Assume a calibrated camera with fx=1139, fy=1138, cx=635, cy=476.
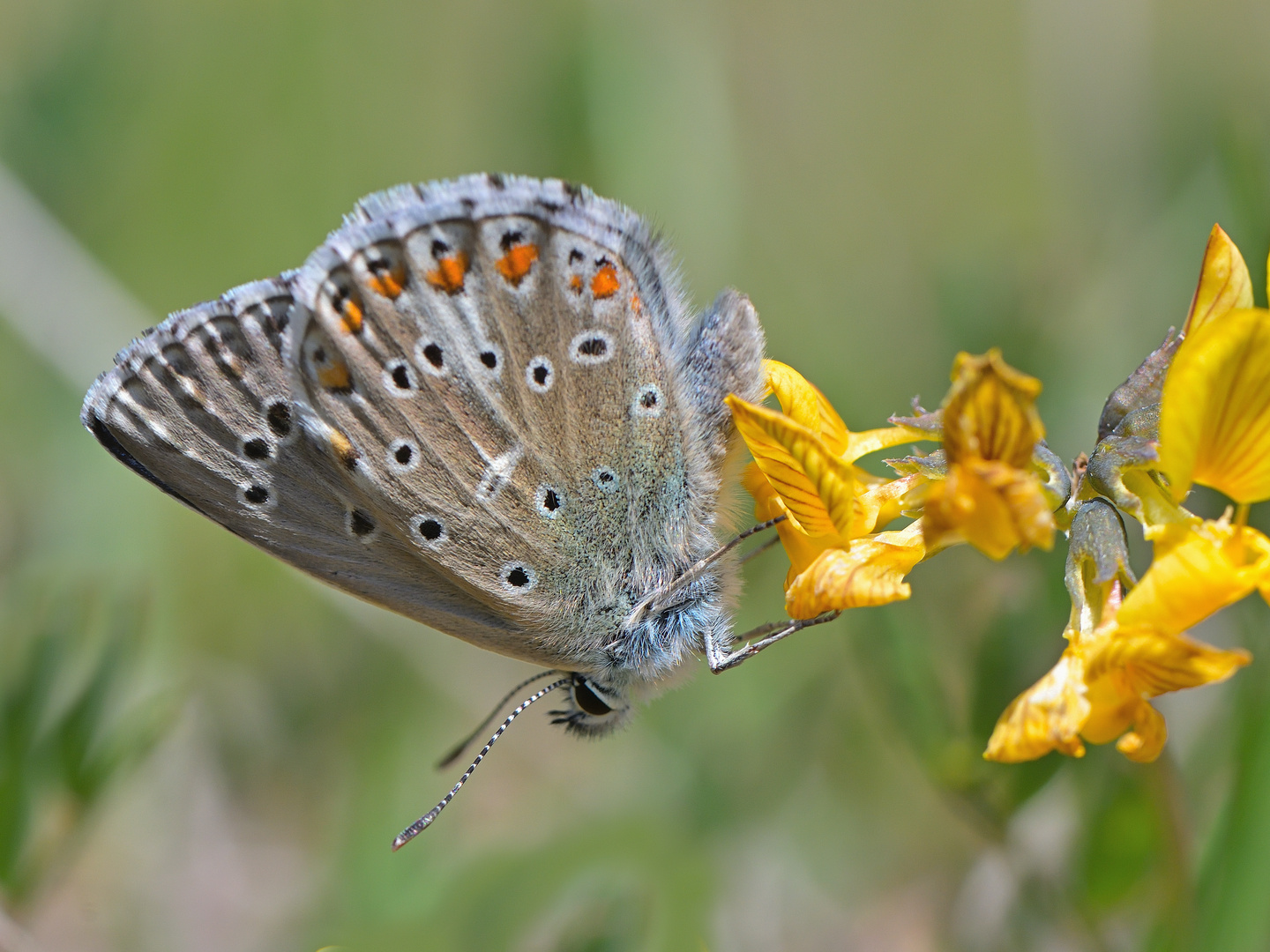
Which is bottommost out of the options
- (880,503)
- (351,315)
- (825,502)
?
(880,503)

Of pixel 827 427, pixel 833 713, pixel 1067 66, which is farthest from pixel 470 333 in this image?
pixel 1067 66

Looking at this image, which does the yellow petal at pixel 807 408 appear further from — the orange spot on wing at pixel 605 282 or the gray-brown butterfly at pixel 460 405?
the orange spot on wing at pixel 605 282

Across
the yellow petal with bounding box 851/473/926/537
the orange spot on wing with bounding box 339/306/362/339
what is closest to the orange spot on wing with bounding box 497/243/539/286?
the orange spot on wing with bounding box 339/306/362/339

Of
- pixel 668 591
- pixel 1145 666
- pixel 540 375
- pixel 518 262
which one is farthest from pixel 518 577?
pixel 1145 666

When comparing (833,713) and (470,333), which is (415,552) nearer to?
(470,333)

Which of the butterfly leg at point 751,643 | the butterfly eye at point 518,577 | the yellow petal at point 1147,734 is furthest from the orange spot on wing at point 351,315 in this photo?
the yellow petal at point 1147,734

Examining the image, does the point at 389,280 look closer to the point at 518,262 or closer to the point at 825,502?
the point at 518,262
